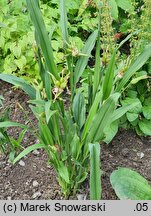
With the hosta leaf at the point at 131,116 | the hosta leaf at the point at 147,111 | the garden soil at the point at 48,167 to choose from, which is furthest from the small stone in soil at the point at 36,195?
the hosta leaf at the point at 147,111

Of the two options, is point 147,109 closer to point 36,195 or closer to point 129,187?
point 129,187

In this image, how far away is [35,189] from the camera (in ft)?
7.55

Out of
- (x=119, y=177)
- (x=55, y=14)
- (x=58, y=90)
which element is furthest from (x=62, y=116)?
(x=55, y=14)

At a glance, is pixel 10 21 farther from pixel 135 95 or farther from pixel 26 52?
pixel 135 95

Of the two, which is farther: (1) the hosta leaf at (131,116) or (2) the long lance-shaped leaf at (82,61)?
(1) the hosta leaf at (131,116)

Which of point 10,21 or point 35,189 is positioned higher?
point 10,21

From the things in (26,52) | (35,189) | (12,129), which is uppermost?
(26,52)

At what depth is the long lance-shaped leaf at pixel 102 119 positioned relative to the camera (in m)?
1.68

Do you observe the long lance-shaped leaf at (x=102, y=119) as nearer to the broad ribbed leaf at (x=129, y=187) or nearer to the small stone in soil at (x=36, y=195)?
the broad ribbed leaf at (x=129, y=187)

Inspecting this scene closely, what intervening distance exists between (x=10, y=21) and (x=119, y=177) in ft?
4.44

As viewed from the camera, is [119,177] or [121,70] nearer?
[121,70]

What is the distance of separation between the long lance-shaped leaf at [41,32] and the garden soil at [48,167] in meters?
0.62

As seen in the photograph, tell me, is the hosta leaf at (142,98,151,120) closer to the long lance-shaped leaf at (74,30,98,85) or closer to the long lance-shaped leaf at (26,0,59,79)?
the long lance-shaped leaf at (74,30,98,85)

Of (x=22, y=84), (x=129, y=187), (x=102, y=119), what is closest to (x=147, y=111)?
(x=129, y=187)
